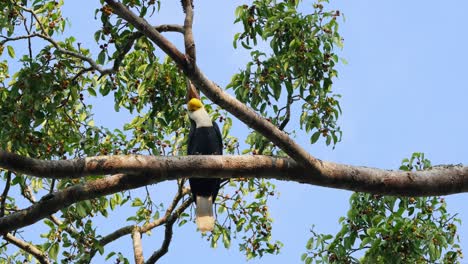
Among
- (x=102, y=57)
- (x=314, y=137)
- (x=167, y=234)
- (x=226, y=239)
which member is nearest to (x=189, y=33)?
(x=102, y=57)

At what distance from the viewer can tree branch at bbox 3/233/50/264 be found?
19.7 ft

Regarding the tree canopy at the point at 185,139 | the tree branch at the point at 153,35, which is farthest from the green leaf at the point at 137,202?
the tree branch at the point at 153,35

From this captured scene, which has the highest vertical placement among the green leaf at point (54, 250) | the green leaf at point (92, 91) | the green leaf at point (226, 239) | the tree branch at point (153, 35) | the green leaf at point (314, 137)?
the green leaf at point (92, 91)

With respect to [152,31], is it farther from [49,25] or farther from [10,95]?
[49,25]

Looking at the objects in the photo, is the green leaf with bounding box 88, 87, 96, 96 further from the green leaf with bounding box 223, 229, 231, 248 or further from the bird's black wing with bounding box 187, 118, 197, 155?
the green leaf with bounding box 223, 229, 231, 248

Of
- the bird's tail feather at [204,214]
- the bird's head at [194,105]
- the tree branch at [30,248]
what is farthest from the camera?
the bird's head at [194,105]

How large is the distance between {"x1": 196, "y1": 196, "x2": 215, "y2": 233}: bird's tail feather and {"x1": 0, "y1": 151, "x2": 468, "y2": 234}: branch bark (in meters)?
1.61

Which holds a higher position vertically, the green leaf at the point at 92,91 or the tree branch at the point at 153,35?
the green leaf at the point at 92,91

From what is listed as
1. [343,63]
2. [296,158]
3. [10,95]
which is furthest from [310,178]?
[10,95]

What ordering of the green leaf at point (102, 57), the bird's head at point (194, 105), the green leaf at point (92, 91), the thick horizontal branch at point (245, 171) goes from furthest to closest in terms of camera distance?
the bird's head at point (194, 105), the green leaf at point (92, 91), the green leaf at point (102, 57), the thick horizontal branch at point (245, 171)

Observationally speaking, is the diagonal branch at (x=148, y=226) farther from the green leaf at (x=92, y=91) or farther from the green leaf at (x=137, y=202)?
the green leaf at (x=92, y=91)

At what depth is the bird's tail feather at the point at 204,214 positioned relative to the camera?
5.47 m

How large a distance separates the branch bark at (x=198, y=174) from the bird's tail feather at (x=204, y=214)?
5.28 feet

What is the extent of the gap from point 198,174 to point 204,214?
1850 mm
